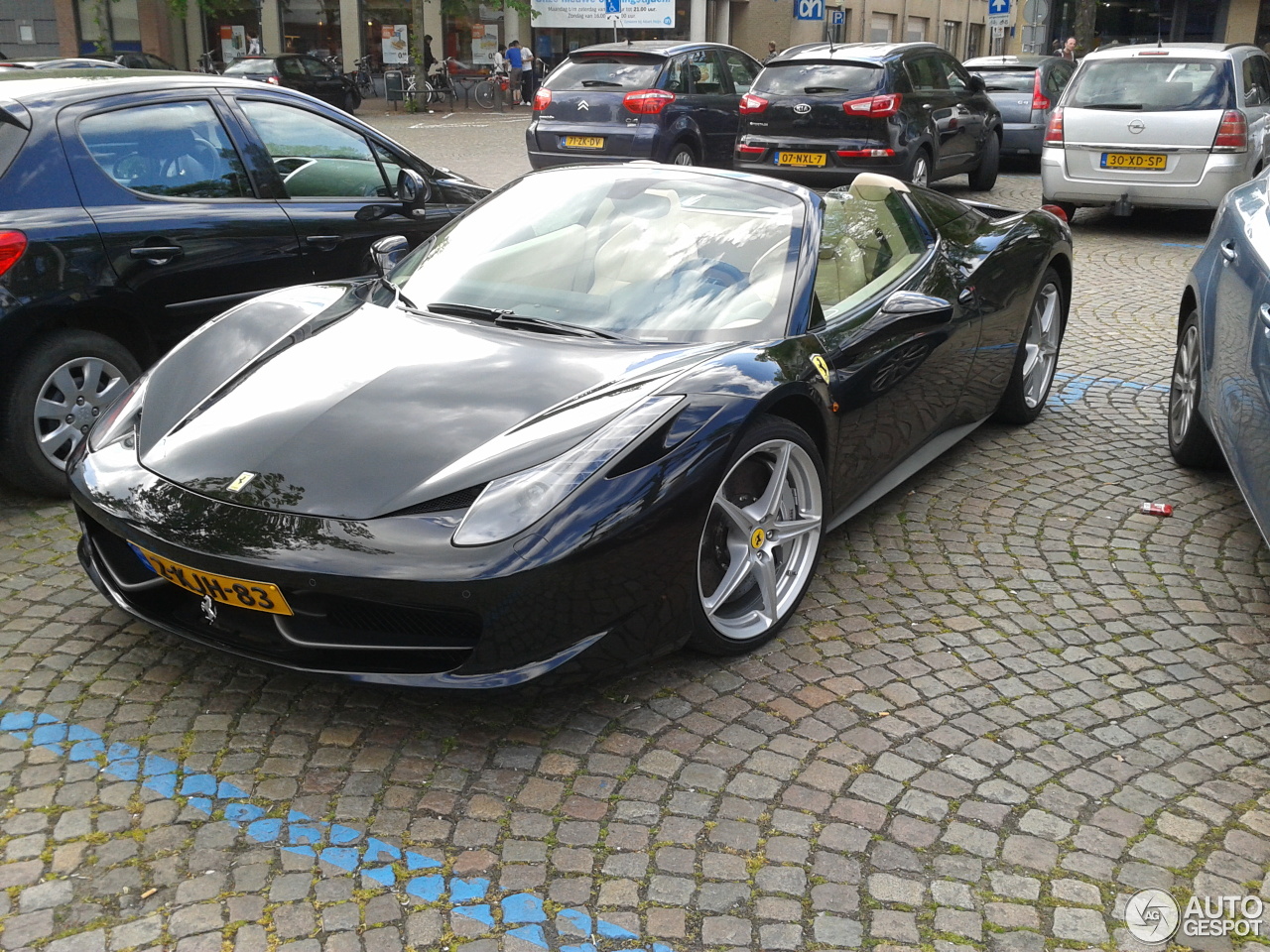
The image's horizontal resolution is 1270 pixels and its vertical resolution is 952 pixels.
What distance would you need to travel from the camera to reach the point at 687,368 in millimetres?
3436

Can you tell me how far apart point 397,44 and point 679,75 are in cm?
2314

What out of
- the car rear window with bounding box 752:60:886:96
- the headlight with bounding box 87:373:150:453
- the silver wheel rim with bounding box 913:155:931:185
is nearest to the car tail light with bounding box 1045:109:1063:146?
the silver wheel rim with bounding box 913:155:931:185

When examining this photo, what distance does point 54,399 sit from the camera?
460cm

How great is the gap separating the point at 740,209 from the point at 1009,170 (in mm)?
13288

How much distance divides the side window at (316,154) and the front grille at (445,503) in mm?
3133

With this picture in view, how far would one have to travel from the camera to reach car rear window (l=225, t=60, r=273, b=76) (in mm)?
24184

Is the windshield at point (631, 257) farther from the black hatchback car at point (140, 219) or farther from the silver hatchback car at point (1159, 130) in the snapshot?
the silver hatchback car at point (1159, 130)

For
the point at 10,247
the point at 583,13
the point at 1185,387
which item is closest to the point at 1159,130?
the point at 1185,387

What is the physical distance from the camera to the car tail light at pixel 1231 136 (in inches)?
412

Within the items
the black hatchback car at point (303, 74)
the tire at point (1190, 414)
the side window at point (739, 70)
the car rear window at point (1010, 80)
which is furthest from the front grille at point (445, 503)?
the black hatchback car at point (303, 74)

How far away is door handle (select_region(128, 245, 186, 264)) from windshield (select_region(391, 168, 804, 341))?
1158mm

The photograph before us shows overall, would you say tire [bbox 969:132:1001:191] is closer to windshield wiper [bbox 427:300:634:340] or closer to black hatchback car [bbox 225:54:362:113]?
windshield wiper [bbox 427:300:634:340]

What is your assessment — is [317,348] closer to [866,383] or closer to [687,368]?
[687,368]

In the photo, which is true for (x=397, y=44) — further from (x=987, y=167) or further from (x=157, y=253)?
(x=157, y=253)
